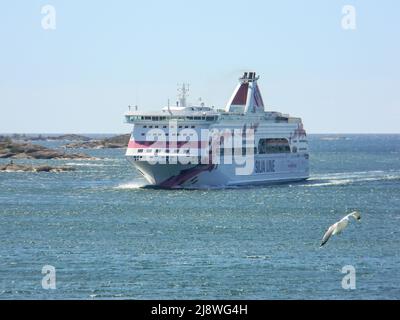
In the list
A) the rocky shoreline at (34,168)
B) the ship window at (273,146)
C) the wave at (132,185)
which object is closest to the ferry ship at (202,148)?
the ship window at (273,146)

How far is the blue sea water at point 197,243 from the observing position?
3469 centimetres

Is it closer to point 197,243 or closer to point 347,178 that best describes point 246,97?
point 347,178

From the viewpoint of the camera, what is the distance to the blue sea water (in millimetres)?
34688

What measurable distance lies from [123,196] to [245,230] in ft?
62.6

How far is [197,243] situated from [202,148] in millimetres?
24260

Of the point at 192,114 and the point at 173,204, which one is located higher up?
the point at 192,114

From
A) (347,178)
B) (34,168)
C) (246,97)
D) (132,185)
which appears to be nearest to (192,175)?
(132,185)

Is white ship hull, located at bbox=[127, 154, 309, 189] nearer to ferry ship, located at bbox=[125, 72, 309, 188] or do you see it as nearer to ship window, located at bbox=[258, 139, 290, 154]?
ferry ship, located at bbox=[125, 72, 309, 188]

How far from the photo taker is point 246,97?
273 feet

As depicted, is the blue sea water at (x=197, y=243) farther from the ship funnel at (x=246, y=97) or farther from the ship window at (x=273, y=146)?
the ship funnel at (x=246, y=97)

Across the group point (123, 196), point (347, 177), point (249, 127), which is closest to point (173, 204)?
point (123, 196)

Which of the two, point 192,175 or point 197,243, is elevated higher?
point 192,175
